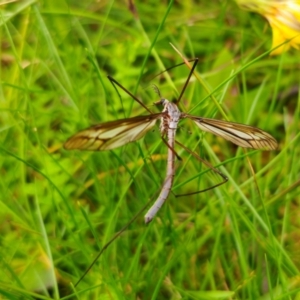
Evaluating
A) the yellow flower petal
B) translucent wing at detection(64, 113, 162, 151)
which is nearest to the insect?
translucent wing at detection(64, 113, 162, 151)

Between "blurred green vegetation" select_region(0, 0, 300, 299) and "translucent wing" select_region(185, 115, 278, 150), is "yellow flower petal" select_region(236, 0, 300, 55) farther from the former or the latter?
"translucent wing" select_region(185, 115, 278, 150)

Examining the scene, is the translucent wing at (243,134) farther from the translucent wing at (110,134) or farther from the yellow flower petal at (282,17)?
the yellow flower petal at (282,17)

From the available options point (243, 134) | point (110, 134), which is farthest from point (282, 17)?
point (110, 134)

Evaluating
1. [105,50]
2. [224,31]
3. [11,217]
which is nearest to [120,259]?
[11,217]

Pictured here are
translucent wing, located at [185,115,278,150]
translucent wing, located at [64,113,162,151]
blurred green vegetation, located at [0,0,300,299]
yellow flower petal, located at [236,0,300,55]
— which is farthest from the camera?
yellow flower petal, located at [236,0,300,55]

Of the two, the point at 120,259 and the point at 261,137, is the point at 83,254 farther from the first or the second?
the point at 261,137

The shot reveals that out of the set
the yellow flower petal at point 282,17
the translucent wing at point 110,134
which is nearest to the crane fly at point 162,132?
the translucent wing at point 110,134
